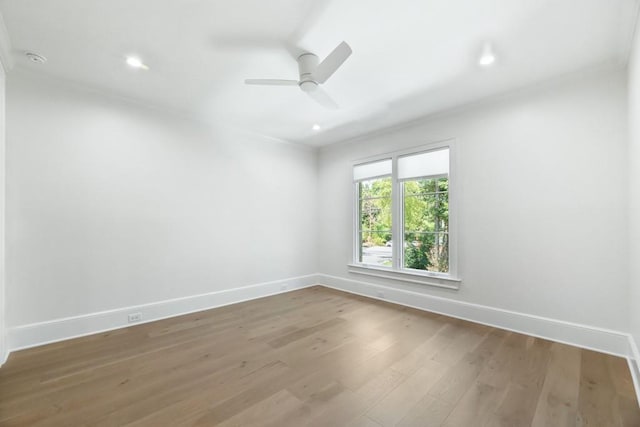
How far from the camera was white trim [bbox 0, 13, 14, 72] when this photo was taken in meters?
2.24

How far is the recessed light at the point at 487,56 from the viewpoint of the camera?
8.04 ft

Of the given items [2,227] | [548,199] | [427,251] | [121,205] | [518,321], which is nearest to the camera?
[2,227]

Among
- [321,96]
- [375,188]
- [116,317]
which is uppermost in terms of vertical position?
[321,96]

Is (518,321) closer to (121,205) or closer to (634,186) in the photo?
(634,186)

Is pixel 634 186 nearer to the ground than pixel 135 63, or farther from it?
nearer to the ground

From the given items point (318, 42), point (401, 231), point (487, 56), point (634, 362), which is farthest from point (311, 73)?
point (634, 362)

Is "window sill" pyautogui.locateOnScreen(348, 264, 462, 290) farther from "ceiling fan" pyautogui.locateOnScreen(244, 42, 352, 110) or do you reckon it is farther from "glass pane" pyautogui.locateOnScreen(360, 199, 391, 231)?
"ceiling fan" pyautogui.locateOnScreen(244, 42, 352, 110)

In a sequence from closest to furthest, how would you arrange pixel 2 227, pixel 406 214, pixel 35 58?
pixel 2 227
pixel 35 58
pixel 406 214

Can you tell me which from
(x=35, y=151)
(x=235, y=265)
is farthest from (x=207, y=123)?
(x=235, y=265)

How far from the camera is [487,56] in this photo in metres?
2.55

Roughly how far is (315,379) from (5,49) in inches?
156

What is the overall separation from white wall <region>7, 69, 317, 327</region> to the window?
5.59 ft

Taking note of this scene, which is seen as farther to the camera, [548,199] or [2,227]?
[548,199]

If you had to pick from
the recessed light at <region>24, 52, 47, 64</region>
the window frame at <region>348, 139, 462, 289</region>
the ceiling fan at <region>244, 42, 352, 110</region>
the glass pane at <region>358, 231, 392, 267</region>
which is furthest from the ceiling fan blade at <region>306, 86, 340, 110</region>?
the recessed light at <region>24, 52, 47, 64</region>
